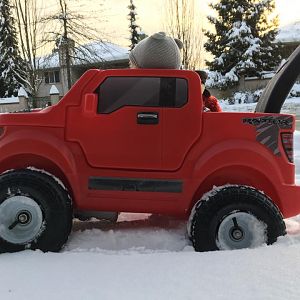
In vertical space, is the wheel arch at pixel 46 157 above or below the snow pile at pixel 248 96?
above

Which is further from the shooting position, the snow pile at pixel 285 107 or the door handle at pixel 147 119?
the snow pile at pixel 285 107

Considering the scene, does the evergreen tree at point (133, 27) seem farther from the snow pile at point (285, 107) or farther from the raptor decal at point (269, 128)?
the raptor decal at point (269, 128)

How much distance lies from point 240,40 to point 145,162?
28.2 metres

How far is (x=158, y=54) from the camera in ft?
13.5

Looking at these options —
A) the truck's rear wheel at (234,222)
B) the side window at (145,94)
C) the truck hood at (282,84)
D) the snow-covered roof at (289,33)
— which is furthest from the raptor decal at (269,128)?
the snow-covered roof at (289,33)

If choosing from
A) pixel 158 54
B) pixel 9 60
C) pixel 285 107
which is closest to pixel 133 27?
pixel 9 60

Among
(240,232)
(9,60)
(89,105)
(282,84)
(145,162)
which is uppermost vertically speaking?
(282,84)

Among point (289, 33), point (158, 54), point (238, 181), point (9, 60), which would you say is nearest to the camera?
point (238, 181)

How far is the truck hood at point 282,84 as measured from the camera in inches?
158

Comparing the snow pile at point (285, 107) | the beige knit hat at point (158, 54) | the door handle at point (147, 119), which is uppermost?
the beige knit hat at point (158, 54)

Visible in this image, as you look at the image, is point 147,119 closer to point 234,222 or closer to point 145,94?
point 145,94

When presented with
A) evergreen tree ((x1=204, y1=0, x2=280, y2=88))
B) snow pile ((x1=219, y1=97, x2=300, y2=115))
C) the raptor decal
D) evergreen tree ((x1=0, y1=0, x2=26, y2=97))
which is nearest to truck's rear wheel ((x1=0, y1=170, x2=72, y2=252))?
the raptor decal

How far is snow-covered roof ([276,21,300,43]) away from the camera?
115 ft

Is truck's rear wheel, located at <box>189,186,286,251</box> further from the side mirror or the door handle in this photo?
the side mirror
